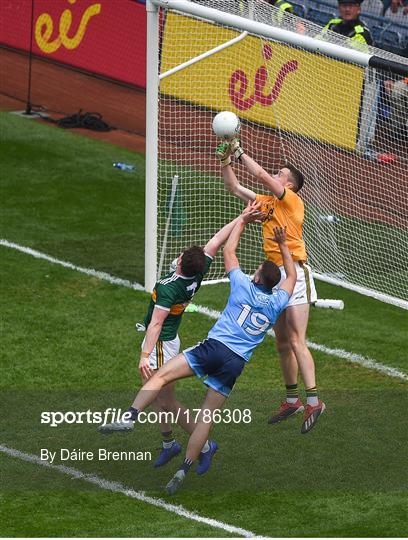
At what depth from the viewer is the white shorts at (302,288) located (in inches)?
435

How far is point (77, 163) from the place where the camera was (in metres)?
19.3

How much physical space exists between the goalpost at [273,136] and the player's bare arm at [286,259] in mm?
2726

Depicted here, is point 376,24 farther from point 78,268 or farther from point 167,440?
point 167,440

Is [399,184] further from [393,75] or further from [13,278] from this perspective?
[13,278]

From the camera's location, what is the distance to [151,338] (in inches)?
389

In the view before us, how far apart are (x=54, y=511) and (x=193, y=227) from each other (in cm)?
625

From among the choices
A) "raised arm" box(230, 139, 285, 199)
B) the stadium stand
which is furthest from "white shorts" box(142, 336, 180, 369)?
the stadium stand

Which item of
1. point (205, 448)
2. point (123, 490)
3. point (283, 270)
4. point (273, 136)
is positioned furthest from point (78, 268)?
point (123, 490)

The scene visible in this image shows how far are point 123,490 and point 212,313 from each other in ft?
14.8

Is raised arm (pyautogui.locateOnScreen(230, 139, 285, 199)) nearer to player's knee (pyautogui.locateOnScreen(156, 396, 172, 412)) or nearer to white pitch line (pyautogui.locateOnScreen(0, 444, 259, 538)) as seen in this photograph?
player's knee (pyautogui.locateOnScreen(156, 396, 172, 412))

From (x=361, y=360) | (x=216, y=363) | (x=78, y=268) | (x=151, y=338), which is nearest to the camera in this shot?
(x=216, y=363)

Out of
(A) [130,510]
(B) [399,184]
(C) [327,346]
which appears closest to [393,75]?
(B) [399,184]

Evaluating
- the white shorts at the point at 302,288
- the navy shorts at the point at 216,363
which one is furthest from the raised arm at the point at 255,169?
the navy shorts at the point at 216,363

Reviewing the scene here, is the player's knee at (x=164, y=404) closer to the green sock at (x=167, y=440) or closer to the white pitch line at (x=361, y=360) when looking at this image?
the green sock at (x=167, y=440)
